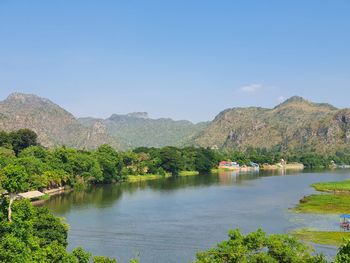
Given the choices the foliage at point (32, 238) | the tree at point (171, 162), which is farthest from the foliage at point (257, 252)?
the tree at point (171, 162)

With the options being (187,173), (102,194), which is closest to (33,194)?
(102,194)

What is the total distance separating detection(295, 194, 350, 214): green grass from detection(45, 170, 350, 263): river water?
134 inches

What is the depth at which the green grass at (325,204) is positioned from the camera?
304 feet

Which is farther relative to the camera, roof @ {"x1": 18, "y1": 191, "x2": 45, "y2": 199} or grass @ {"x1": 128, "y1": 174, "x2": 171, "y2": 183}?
grass @ {"x1": 128, "y1": 174, "x2": 171, "y2": 183}

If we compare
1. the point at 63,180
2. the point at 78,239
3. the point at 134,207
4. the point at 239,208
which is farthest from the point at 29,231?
the point at 63,180

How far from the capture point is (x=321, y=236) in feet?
221

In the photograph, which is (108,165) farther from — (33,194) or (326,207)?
(326,207)

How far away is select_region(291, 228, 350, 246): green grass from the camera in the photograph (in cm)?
6412

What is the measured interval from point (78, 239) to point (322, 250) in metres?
31.7

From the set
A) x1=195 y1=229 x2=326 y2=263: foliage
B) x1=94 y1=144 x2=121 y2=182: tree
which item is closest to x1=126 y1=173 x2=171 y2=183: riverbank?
x1=94 y1=144 x2=121 y2=182: tree

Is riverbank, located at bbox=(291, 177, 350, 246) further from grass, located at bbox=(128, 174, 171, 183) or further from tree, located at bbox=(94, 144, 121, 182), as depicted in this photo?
tree, located at bbox=(94, 144, 121, 182)

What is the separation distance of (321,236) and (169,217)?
2742 centimetres

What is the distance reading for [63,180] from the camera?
403ft

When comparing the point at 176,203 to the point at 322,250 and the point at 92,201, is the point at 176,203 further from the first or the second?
the point at 322,250
